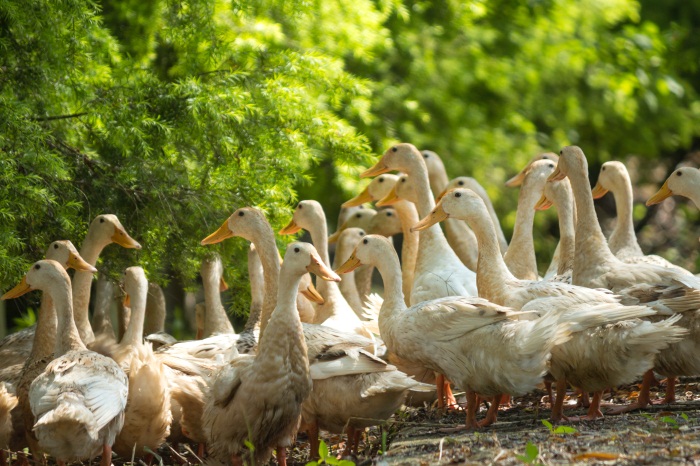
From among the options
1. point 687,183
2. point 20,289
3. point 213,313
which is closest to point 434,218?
point 687,183

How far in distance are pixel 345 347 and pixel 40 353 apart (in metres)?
2.39

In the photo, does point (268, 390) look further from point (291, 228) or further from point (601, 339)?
point (291, 228)

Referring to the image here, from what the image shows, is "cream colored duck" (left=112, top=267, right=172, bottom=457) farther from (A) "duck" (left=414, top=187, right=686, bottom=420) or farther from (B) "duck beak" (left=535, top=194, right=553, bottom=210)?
(B) "duck beak" (left=535, top=194, right=553, bottom=210)

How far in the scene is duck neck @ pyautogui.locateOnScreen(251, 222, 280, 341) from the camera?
8445 millimetres

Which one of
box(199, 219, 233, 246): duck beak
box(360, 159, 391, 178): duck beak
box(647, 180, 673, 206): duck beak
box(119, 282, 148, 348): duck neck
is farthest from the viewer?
box(360, 159, 391, 178): duck beak

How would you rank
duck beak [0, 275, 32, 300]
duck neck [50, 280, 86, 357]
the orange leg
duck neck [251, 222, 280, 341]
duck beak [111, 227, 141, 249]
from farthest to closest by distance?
1. duck beak [111, 227, 141, 249]
2. duck neck [251, 222, 280, 341]
3. duck beak [0, 275, 32, 300]
4. duck neck [50, 280, 86, 357]
5. the orange leg

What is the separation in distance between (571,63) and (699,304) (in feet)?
35.8

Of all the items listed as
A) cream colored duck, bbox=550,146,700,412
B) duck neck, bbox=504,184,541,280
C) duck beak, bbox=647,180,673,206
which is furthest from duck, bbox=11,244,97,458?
duck beak, bbox=647,180,673,206

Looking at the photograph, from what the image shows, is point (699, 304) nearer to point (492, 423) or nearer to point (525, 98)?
point (492, 423)

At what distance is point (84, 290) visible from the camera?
9.05 m

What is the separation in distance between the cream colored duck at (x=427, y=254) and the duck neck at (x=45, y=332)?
9.35 ft

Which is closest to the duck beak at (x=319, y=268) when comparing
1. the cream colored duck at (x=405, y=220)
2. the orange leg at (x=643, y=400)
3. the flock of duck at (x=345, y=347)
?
the flock of duck at (x=345, y=347)

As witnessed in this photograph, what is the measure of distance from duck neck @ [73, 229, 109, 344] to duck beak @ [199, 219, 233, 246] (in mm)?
815

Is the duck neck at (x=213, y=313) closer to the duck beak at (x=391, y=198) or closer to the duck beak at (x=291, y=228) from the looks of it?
the duck beak at (x=291, y=228)
